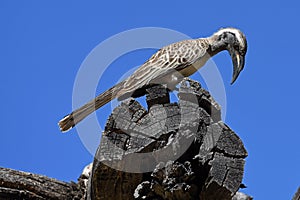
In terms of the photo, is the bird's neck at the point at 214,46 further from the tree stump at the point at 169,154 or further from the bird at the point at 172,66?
the tree stump at the point at 169,154

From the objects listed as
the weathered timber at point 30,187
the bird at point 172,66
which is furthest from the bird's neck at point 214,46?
the weathered timber at point 30,187

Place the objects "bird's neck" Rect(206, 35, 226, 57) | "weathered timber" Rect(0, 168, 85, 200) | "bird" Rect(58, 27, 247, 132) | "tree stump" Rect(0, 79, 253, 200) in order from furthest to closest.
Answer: "bird's neck" Rect(206, 35, 226, 57) → "bird" Rect(58, 27, 247, 132) → "weathered timber" Rect(0, 168, 85, 200) → "tree stump" Rect(0, 79, 253, 200)

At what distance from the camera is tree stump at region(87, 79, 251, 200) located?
9.39 feet

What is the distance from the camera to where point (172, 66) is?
4969 millimetres

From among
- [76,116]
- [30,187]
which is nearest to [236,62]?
[76,116]

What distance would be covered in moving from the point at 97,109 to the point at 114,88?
13.2 inches

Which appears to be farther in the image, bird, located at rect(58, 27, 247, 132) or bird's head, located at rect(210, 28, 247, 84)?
bird's head, located at rect(210, 28, 247, 84)

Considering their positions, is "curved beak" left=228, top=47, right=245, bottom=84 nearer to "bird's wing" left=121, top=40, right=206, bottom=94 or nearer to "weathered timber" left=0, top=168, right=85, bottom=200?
"bird's wing" left=121, top=40, right=206, bottom=94

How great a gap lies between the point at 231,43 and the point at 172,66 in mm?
1006

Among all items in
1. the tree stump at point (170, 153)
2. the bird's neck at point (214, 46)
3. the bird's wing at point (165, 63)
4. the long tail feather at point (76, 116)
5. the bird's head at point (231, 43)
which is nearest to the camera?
the tree stump at point (170, 153)

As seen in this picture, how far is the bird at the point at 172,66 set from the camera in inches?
165

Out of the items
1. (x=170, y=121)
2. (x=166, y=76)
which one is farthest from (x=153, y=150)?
(x=166, y=76)

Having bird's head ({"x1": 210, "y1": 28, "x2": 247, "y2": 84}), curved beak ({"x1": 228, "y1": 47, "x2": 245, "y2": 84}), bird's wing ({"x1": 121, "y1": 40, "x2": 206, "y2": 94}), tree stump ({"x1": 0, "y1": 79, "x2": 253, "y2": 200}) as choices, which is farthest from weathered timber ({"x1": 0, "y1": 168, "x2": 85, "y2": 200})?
bird's head ({"x1": 210, "y1": 28, "x2": 247, "y2": 84})

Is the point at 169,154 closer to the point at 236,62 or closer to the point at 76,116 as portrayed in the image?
the point at 76,116
